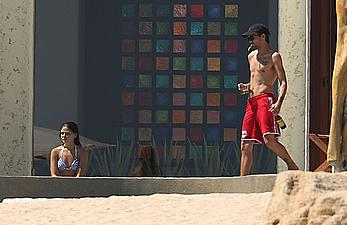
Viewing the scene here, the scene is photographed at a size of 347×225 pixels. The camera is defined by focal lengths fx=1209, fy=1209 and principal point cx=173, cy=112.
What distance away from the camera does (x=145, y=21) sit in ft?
49.8

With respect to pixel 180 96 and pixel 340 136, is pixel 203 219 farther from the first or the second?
pixel 180 96

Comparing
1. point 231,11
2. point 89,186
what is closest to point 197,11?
point 231,11

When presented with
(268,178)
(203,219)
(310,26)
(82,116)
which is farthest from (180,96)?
(203,219)

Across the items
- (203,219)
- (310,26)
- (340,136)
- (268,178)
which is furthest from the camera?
(310,26)

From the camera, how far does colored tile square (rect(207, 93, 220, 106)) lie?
1504cm

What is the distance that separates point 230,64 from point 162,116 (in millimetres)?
1068

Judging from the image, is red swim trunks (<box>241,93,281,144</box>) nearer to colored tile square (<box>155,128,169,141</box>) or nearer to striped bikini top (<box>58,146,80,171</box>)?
striped bikini top (<box>58,146,80,171</box>)

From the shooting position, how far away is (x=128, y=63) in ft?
49.6

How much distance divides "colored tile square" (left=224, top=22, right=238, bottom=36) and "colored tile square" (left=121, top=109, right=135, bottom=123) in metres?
1.55

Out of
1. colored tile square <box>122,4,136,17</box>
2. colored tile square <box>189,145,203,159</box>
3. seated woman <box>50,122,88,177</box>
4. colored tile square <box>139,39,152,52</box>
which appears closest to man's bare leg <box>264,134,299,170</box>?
seated woman <box>50,122,88,177</box>

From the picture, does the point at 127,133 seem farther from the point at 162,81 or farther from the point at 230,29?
the point at 230,29

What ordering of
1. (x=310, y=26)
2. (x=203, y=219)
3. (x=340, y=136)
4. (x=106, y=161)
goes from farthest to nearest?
(x=106, y=161) → (x=310, y=26) → (x=340, y=136) → (x=203, y=219)

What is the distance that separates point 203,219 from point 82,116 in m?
8.66

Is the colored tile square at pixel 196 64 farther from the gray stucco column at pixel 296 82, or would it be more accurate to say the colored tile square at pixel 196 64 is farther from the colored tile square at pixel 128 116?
the gray stucco column at pixel 296 82
